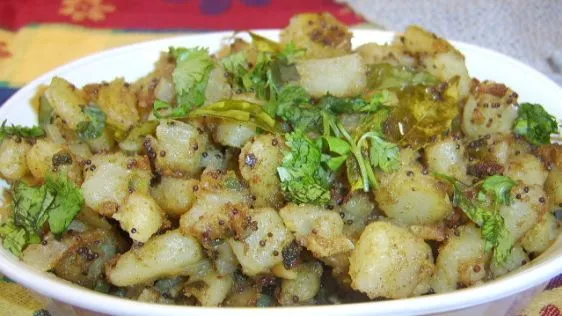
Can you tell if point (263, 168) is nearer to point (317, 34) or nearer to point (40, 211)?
point (40, 211)

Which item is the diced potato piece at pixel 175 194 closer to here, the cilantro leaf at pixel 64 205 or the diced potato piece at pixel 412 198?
the cilantro leaf at pixel 64 205

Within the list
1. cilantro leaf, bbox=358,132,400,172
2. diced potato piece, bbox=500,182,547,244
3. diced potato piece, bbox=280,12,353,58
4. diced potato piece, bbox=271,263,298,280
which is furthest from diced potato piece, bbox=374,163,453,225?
diced potato piece, bbox=280,12,353,58

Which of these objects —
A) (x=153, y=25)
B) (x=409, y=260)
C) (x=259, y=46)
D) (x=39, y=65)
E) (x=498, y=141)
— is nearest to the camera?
(x=409, y=260)

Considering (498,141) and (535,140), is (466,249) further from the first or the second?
(535,140)

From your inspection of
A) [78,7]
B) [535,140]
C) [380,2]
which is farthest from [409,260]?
[78,7]

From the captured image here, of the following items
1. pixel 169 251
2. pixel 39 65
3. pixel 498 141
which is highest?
pixel 498 141

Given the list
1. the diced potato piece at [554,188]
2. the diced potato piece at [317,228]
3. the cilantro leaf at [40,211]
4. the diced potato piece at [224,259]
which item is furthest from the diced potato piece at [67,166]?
the diced potato piece at [554,188]

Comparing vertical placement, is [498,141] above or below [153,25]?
above
